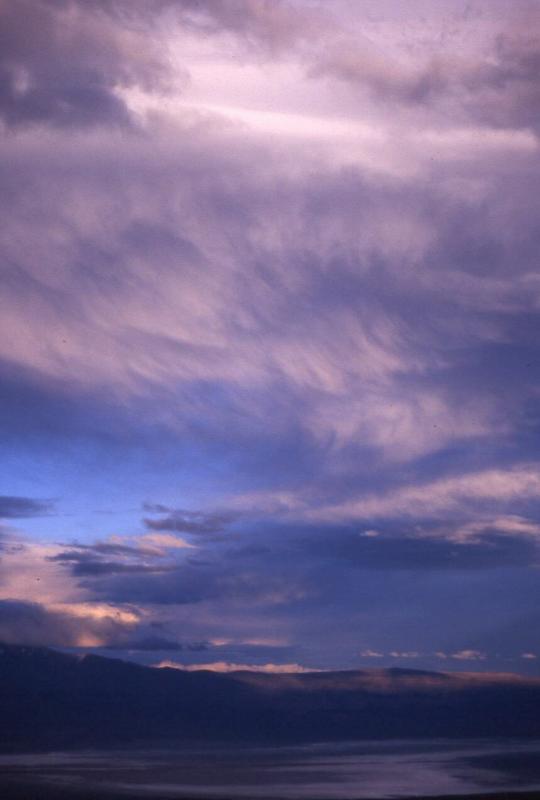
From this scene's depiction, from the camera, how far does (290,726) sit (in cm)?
17762

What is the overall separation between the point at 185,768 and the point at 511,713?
413ft

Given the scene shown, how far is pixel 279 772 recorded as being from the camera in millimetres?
80438

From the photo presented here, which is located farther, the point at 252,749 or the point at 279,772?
the point at 252,749

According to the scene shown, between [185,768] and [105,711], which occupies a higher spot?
[105,711]

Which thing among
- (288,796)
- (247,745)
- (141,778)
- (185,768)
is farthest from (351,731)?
(288,796)

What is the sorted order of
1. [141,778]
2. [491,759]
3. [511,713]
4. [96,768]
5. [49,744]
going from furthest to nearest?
1. [511,713]
2. [49,744]
3. [491,759]
4. [96,768]
5. [141,778]

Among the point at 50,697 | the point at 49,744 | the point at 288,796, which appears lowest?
the point at 288,796

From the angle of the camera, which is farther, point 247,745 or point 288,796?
point 247,745

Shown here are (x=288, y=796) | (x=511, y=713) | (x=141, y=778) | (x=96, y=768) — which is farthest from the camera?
(x=511, y=713)

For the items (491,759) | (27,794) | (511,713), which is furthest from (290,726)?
(27,794)

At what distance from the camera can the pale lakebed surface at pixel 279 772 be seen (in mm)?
65062

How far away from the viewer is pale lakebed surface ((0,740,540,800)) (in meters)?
65.1

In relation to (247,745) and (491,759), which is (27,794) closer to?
(491,759)

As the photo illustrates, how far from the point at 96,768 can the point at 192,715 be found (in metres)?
99.4
